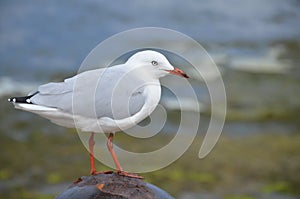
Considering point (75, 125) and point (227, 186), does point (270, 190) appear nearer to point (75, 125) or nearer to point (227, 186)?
point (227, 186)

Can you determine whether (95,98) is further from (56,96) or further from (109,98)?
(56,96)

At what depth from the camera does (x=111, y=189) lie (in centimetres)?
307

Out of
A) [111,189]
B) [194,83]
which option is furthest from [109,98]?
[194,83]

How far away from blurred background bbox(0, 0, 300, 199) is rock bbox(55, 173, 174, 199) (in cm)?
451

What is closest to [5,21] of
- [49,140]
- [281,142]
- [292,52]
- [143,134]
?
[49,140]

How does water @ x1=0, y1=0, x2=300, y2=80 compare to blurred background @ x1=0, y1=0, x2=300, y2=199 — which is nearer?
blurred background @ x1=0, y1=0, x2=300, y2=199

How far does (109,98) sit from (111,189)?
0.42 m

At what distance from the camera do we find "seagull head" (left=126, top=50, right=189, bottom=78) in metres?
3.00

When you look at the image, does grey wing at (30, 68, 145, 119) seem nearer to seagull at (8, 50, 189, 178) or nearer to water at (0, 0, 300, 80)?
seagull at (8, 50, 189, 178)

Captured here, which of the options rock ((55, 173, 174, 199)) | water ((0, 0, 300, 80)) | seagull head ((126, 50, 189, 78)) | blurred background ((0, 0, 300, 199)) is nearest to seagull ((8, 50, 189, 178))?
seagull head ((126, 50, 189, 78))

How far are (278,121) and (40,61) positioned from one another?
13.9ft

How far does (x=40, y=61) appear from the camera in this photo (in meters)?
11.5

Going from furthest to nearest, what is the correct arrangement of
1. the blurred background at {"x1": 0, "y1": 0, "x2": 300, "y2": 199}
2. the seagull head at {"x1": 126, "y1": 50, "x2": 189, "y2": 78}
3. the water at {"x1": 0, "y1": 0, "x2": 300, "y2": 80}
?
the water at {"x1": 0, "y1": 0, "x2": 300, "y2": 80} → the blurred background at {"x1": 0, "y1": 0, "x2": 300, "y2": 199} → the seagull head at {"x1": 126, "y1": 50, "x2": 189, "y2": 78}

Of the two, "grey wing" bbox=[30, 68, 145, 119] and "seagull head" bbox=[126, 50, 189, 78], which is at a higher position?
"seagull head" bbox=[126, 50, 189, 78]
